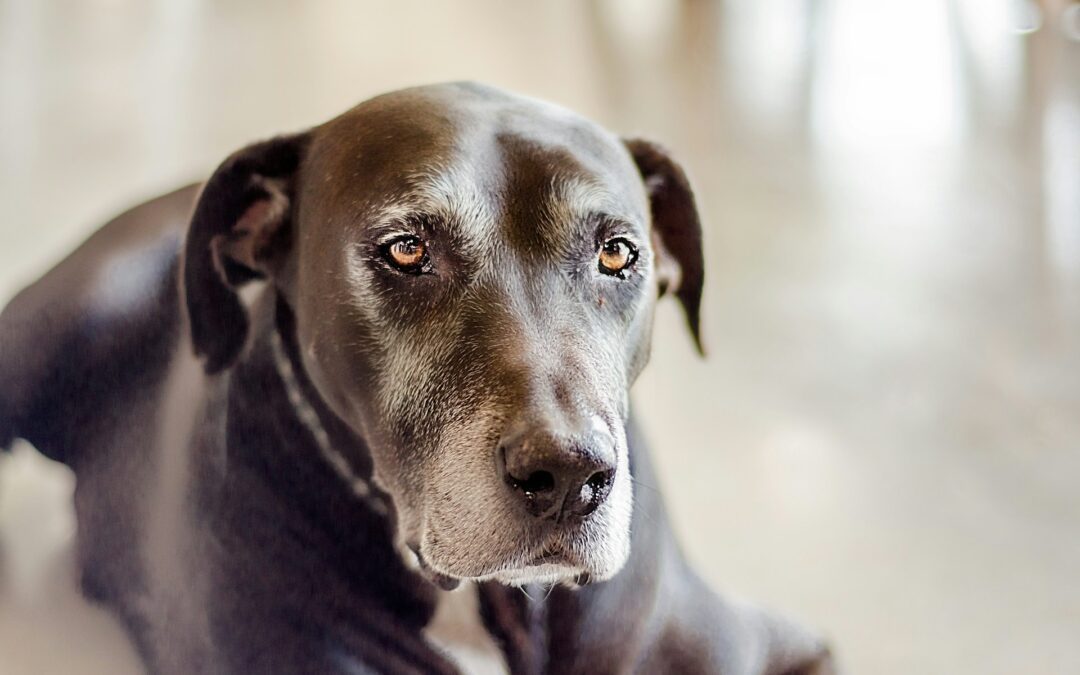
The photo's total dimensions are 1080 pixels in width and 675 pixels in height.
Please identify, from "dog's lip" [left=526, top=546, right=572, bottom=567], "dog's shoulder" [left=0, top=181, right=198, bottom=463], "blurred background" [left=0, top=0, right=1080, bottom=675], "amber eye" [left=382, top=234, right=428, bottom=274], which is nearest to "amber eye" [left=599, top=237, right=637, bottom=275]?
"amber eye" [left=382, top=234, right=428, bottom=274]

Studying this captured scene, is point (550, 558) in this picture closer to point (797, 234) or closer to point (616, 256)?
point (616, 256)

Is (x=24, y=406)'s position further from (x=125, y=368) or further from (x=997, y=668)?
(x=997, y=668)

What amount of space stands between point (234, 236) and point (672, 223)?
0.52 m

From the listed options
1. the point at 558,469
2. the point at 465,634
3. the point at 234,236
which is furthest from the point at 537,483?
the point at 234,236

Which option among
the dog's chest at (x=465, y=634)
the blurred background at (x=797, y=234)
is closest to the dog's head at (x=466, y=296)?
the dog's chest at (x=465, y=634)

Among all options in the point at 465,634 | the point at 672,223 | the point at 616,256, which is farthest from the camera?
the point at 672,223

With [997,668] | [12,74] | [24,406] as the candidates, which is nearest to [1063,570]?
[997,668]

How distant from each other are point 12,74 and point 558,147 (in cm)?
189

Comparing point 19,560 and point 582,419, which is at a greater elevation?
point 582,419

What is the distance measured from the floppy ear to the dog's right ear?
1.32ft

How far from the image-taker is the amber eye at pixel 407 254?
115cm

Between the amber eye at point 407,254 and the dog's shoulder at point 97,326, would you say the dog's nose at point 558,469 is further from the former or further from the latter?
the dog's shoulder at point 97,326

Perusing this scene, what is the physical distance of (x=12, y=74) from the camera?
262cm

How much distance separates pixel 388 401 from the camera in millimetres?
1160
